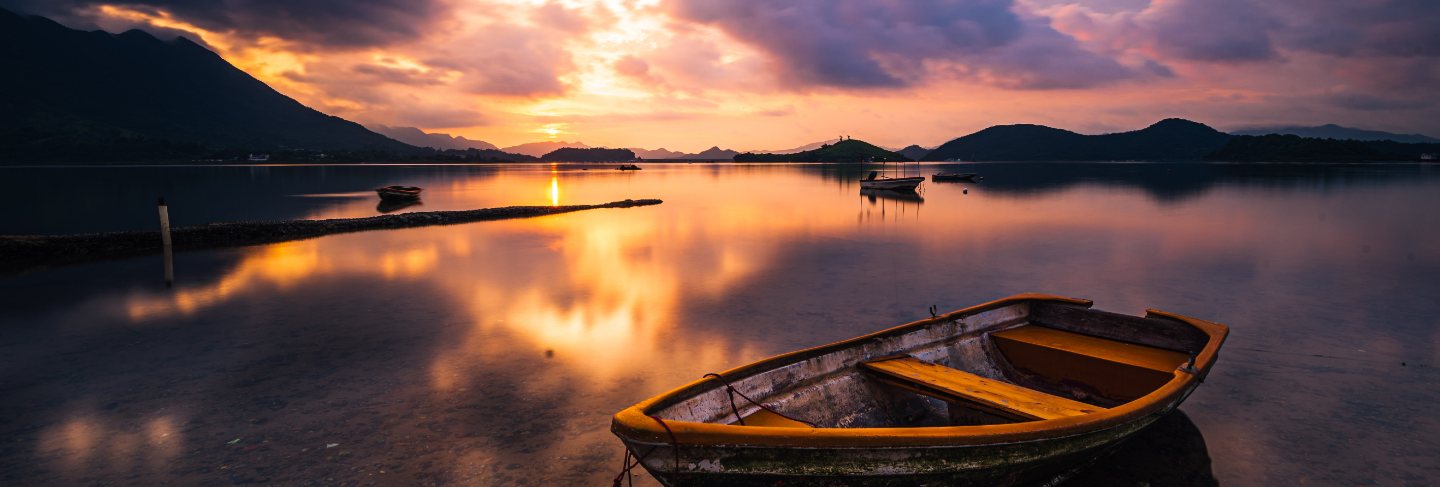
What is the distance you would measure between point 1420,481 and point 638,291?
14.8 metres

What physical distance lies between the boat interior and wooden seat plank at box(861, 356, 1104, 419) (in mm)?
14

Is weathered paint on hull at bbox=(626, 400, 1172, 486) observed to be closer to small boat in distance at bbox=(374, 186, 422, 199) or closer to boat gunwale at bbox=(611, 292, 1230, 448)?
boat gunwale at bbox=(611, 292, 1230, 448)

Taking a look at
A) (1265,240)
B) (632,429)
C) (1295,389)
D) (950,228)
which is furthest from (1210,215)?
(632,429)

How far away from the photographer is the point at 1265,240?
29.5 m

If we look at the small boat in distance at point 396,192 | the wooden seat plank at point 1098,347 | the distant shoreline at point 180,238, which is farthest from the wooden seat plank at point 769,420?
the small boat in distance at point 396,192

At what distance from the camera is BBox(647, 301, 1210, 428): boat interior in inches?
259

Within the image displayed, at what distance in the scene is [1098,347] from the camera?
9508 millimetres

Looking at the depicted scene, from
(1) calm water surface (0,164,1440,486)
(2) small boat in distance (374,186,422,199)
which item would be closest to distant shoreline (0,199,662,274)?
(1) calm water surface (0,164,1440,486)

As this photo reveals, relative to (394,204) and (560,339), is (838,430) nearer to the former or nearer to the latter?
(560,339)

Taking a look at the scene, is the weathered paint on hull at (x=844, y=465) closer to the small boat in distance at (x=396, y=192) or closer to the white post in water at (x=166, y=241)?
the white post in water at (x=166, y=241)

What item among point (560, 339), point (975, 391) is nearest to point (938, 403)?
point (975, 391)

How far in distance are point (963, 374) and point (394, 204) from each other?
57985 mm

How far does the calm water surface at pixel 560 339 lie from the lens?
25.3ft

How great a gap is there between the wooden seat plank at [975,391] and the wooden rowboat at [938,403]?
0.02 m
